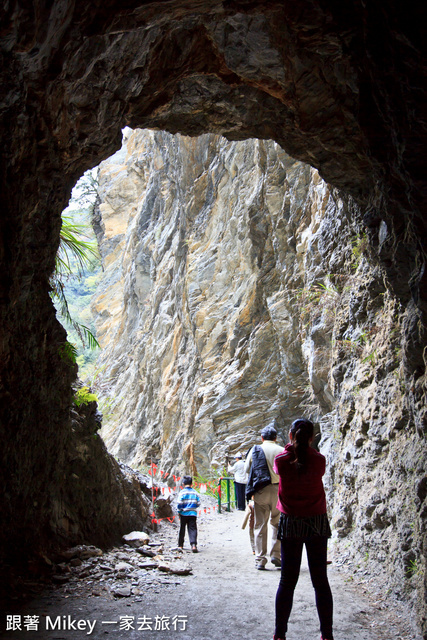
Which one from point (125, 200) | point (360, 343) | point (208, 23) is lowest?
point (360, 343)

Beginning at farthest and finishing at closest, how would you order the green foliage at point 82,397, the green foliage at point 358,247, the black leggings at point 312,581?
the green foliage at point 358,247 < the green foliage at point 82,397 < the black leggings at point 312,581

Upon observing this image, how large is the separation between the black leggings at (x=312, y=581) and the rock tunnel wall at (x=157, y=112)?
62.5 inches

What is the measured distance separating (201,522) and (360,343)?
5.99 m

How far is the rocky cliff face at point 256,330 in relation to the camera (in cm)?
477

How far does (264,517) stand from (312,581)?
268cm

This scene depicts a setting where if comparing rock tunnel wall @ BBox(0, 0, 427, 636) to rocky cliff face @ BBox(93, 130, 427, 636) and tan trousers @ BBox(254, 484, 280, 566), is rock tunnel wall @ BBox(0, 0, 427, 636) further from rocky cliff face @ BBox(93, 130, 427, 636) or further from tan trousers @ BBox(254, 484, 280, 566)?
tan trousers @ BBox(254, 484, 280, 566)

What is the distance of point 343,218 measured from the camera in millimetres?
7758

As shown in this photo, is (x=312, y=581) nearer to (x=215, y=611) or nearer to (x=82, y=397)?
(x=215, y=611)

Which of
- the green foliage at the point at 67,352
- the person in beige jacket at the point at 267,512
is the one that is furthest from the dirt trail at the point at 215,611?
the green foliage at the point at 67,352

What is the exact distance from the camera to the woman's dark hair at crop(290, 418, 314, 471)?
3234 millimetres

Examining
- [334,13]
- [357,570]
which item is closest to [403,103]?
[334,13]

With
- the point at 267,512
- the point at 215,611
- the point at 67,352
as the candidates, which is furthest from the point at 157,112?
the point at 215,611

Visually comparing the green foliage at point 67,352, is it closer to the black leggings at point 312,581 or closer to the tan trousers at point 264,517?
the tan trousers at point 264,517

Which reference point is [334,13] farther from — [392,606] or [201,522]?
[201,522]
